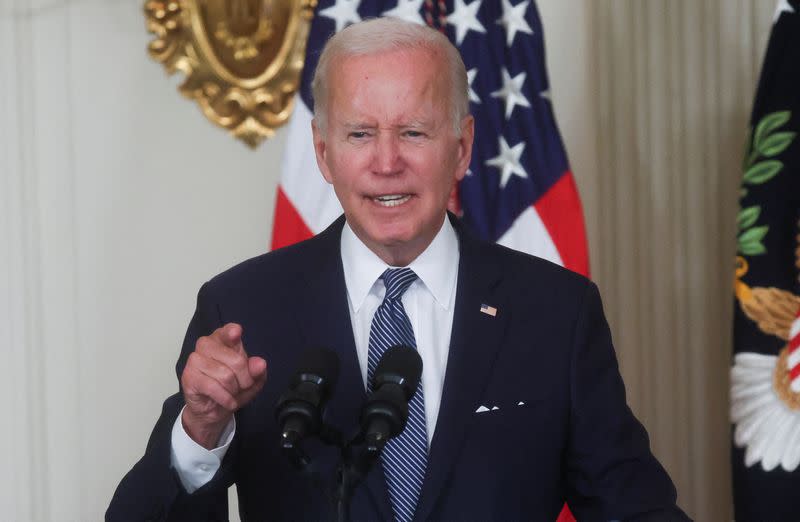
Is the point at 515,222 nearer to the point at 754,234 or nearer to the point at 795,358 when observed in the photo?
the point at 754,234

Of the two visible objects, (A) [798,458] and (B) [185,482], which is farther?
(A) [798,458]

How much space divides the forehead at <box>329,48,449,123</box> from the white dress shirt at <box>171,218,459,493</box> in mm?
297

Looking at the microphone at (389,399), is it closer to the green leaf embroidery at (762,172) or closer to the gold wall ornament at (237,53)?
the green leaf embroidery at (762,172)

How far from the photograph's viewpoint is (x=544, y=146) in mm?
3812

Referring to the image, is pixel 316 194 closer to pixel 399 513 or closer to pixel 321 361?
pixel 399 513

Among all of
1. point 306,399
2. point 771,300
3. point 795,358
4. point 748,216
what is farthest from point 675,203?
point 306,399

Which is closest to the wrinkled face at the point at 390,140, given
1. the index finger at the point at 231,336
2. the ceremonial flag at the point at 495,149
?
the index finger at the point at 231,336

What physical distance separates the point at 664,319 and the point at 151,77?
2286 millimetres

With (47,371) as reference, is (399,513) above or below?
above

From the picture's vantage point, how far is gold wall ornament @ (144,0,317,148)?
410cm

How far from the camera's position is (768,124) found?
136 inches

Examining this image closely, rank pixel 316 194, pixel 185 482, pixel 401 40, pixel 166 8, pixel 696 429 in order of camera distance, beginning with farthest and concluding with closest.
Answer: pixel 696 429
pixel 166 8
pixel 316 194
pixel 401 40
pixel 185 482

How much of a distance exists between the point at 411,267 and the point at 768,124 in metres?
1.79

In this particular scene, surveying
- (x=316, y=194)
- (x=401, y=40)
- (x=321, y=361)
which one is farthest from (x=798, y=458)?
(x=321, y=361)
